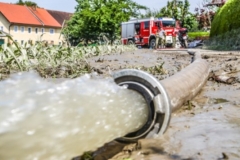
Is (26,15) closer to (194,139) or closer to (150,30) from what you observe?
(150,30)

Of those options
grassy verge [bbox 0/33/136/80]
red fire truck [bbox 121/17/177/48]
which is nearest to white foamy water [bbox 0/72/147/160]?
grassy verge [bbox 0/33/136/80]

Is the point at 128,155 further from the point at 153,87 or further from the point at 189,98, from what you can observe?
the point at 189,98

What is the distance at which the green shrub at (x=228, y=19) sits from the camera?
50.7ft

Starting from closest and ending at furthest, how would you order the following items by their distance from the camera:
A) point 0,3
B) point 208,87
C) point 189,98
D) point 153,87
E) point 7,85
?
point 7,85 < point 153,87 < point 189,98 < point 208,87 < point 0,3

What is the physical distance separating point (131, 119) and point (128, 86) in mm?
297

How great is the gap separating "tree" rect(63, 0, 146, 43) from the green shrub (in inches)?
1010

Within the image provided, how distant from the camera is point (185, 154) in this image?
7.31 ft

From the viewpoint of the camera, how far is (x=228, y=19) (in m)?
16.5

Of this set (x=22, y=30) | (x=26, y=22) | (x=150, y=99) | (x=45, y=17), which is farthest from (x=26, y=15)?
(x=150, y=99)

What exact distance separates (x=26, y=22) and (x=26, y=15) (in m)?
2.78

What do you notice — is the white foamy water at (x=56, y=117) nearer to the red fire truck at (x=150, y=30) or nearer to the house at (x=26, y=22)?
the red fire truck at (x=150, y=30)

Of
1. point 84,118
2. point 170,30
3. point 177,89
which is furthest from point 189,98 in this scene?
point 170,30

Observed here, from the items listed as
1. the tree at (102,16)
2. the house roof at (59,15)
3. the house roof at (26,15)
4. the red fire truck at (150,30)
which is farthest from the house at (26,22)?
the red fire truck at (150,30)

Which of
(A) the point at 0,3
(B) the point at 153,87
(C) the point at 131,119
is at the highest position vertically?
(A) the point at 0,3
